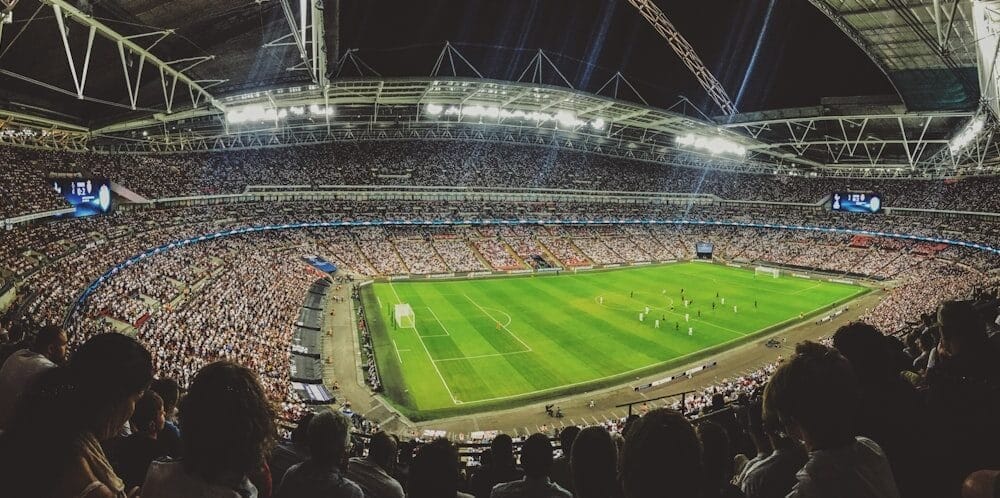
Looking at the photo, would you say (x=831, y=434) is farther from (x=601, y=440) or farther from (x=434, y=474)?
(x=434, y=474)

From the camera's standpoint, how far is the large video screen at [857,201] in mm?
55812

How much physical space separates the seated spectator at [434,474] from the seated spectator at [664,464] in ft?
4.64

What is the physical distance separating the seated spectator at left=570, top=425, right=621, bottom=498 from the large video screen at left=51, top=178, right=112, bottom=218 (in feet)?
128

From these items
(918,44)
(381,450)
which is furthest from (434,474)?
(918,44)

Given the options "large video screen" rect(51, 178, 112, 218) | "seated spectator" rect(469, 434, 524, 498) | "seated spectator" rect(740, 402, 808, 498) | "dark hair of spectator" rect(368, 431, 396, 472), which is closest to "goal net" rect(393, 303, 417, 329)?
"large video screen" rect(51, 178, 112, 218)

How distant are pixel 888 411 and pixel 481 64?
41.9 meters

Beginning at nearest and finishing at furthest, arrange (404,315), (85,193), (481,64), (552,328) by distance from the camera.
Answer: (85,193) → (404,315) → (552,328) → (481,64)

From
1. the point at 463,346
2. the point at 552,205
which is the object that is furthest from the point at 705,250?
the point at 463,346

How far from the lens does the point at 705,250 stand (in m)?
67.6

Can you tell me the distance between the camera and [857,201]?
5675cm

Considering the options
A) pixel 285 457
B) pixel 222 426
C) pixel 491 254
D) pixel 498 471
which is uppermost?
pixel 491 254

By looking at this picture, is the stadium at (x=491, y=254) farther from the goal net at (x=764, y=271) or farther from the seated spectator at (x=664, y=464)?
the goal net at (x=764, y=271)

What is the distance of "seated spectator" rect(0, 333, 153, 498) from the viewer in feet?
7.93

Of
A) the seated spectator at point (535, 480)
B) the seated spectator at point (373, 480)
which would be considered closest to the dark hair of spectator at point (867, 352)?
the seated spectator at point (535, 480)
